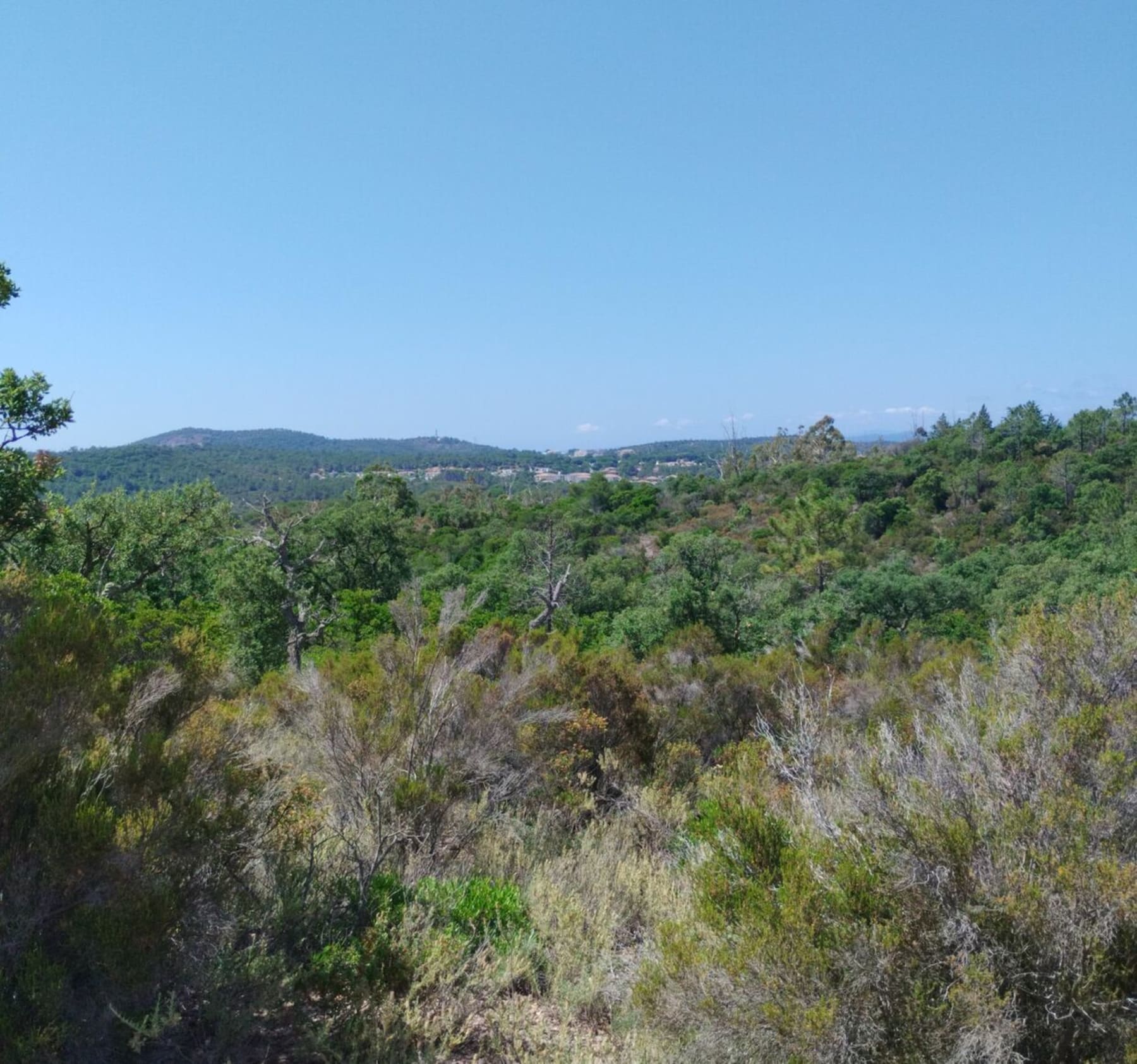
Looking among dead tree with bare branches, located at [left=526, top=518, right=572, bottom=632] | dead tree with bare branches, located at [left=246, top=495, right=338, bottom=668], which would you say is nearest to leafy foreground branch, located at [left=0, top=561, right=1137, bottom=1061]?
dead tree with bare branches, located at [left=246, top=495, right=338, bottom=668]

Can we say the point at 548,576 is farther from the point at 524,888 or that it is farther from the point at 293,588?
the point at 524,888

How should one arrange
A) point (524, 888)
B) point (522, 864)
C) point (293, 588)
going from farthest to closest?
point (293, 588) < point (522, 864) < point (524, 888)

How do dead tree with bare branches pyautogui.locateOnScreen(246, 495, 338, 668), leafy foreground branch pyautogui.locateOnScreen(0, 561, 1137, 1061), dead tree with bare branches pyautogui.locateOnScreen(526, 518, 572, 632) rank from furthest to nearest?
dead tree with bare branches pyautogui.locateOnScreen(526, 518, 572, 632)
dead tree with bare branches pyautogui.locateOnScreen(246, 495, 338, 668)
leafy foreground branch pyautogui.locateOnScreen(0, 561, 1137, 1061)

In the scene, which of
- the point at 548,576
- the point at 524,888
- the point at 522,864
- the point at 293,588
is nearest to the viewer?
the point at 524,888

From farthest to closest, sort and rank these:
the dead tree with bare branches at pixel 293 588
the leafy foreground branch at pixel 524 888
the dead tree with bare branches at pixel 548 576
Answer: the dead tree with bare branches at pixel 548 576, the dead tree with bare branches at pixel 293 588, the leafy foreground branch at pixel 524 888

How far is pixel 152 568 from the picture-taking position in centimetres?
2064

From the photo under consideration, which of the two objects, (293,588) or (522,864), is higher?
(522,864)

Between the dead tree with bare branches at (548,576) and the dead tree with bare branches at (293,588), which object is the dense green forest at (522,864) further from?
the dead tree with bare branches at (548,576)

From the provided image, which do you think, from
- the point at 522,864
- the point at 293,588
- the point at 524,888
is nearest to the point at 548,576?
the point at 293,588

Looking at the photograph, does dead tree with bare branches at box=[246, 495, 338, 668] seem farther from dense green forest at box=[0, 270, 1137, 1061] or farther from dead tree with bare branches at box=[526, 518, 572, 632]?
dense green forest at box=[0, 270, 1137, 1061]

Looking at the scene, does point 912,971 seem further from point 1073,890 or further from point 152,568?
point 152,568

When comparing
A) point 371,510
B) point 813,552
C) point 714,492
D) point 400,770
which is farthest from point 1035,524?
point 400,770

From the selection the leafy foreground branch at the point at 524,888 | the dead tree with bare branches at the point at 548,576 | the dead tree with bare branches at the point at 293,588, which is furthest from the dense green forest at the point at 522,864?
the dead tree with bare branches at the point at 548,576

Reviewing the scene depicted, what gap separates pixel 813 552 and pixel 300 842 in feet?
140
